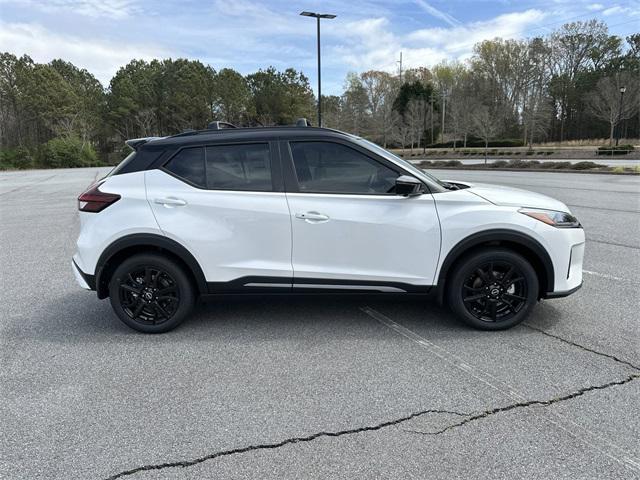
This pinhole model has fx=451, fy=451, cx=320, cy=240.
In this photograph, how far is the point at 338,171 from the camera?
3809mm

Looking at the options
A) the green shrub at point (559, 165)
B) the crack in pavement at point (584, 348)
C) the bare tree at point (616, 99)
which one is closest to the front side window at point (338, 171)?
the crack in pavement at point (584, 348)

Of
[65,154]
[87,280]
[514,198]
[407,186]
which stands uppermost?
[65,154]

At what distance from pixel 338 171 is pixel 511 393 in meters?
2.11

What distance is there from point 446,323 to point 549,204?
53.5 inches

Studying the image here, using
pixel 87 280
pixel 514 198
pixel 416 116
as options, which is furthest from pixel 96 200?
pixel 416 116

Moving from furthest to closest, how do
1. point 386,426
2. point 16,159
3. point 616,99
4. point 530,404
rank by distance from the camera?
point 16,159 < point 616,99 < point 530,404 < point 386,426

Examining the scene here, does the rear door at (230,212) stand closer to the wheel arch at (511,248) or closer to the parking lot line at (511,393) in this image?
the parking lot line at (511,393)

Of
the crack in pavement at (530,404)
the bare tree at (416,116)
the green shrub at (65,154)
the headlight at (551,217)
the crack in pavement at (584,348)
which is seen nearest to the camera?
the crack in pavement at (530,404)

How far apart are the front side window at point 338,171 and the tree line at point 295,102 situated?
54571mm

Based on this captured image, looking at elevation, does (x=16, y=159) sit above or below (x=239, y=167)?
above

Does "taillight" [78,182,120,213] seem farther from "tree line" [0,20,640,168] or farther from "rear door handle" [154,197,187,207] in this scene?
"tree line" [0,20,640,168]

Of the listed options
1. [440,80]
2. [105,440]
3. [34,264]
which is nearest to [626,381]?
[105,440]

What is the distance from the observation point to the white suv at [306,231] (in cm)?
369

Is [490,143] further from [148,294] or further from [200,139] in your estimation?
[148,294]
